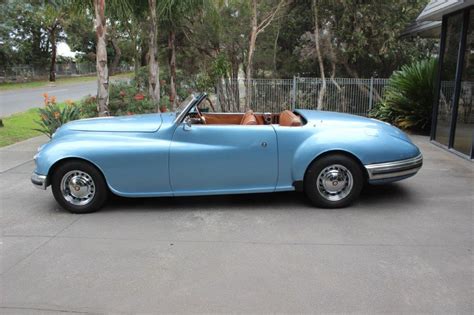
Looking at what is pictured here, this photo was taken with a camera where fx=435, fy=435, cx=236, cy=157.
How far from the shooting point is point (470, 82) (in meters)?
8.34

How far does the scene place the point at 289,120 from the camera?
5.55 meters

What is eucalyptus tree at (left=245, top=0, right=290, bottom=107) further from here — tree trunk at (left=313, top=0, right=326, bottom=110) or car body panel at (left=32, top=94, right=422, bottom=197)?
car body panel at (left=32, top=94, right=422, bottom=197)

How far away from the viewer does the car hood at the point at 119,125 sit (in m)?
5.29

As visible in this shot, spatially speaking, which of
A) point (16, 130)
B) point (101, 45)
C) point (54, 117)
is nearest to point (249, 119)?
point (101, 45)

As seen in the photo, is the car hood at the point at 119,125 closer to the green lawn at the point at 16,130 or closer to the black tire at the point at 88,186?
the black tire at the point at 88,186

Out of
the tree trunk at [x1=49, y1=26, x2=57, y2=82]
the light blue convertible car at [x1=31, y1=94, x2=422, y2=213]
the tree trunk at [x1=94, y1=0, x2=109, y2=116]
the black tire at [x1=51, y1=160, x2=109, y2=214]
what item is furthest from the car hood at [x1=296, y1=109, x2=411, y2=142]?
the tree trunk at [x1=49, y1=26, x2=57, y2=82]

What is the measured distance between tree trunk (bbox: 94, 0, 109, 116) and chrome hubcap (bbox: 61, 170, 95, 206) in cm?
388

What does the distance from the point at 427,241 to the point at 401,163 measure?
1227 mm

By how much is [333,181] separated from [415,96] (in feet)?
24.1

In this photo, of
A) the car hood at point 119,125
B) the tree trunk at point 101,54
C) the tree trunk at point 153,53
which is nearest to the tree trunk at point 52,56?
the tree trunk at point 153,53

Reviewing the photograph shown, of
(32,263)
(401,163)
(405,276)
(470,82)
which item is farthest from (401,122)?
(32,263)

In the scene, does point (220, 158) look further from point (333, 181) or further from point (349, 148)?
point (349, 148)

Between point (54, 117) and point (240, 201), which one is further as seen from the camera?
point (54, 117)

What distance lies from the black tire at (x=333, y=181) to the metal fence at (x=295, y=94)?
434 inches
